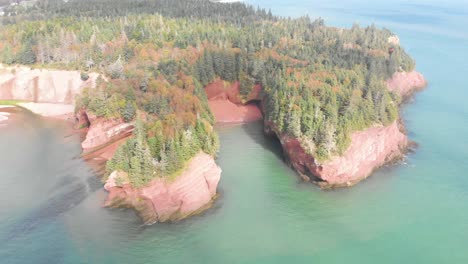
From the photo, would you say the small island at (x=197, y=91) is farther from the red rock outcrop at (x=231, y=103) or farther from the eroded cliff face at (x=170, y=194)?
the red rock outcrop at (x=231, y=103)

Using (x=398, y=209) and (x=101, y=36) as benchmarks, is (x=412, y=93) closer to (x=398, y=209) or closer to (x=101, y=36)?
(x=398, y=209)

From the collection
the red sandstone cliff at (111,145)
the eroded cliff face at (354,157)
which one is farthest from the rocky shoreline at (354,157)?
the red sandstone cliff at (111,145)

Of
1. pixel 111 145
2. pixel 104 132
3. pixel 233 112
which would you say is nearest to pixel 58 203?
pixel 111 145

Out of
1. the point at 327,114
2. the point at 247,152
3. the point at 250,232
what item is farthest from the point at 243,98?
the point at 250,232

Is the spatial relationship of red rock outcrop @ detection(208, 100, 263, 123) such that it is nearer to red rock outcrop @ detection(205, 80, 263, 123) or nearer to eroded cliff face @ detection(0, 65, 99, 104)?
red rock outcrop @ detection(205, 80, 263, 123)

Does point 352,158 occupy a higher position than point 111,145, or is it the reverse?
point 352,158

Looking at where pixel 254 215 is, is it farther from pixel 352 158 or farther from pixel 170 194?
pixel 352 158
